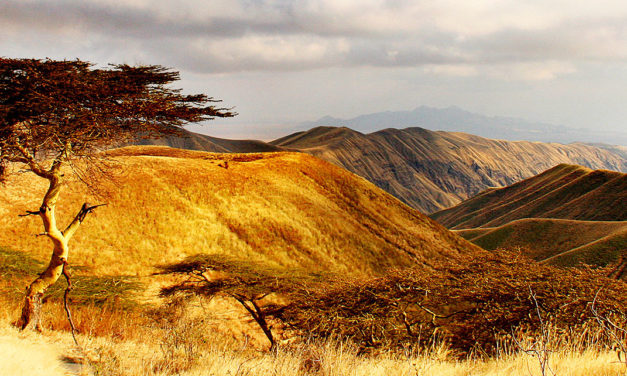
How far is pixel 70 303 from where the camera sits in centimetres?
2008

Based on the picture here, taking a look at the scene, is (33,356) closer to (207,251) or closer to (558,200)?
(207,251)

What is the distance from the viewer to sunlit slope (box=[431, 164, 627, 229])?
12602 cm

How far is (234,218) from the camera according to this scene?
3950cm

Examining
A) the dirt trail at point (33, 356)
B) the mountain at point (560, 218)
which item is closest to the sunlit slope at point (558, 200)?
the mountain at point (560, 218)

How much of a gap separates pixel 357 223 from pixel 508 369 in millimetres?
42741

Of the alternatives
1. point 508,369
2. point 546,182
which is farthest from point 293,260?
point 546,182

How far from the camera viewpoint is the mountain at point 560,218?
7119cm

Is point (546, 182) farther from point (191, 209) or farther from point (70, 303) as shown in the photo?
point (70, 303)

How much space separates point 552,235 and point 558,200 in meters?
66.1

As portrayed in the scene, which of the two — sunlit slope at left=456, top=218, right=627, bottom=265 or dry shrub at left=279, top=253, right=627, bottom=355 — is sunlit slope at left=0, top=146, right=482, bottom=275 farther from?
sunlit slope at left=456, top=218, right=627, bottom=265

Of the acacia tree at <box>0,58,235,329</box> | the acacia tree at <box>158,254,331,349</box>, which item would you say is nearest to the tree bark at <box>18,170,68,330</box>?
the acacia tree at <box>0,58,235,329</box>

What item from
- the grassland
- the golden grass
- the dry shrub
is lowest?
the golden grass

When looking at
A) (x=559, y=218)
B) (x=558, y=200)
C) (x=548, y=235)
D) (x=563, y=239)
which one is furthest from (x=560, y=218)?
(x=563, y=239)

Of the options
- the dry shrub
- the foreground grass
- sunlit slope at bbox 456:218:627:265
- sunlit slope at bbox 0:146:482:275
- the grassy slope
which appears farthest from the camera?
sunlit slope at bbox 456:218:627:265
